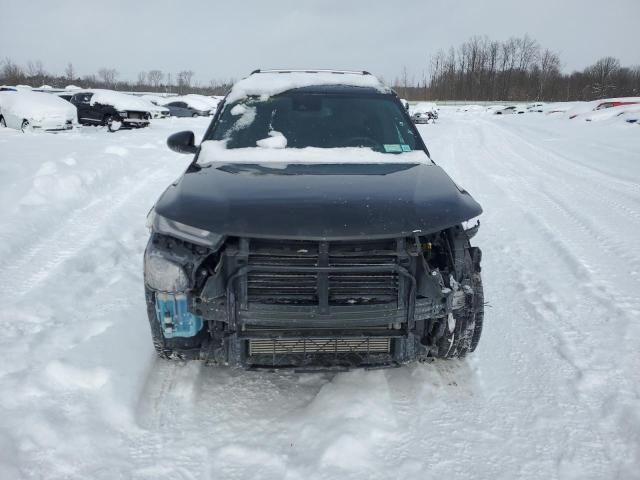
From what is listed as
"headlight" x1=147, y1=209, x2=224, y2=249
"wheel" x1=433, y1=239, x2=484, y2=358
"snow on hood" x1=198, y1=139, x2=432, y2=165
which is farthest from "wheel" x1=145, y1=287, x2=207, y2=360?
"wheel" x1=433, y1=239, x2=484, y2=358

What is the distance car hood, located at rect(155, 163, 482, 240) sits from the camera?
7.44 feet

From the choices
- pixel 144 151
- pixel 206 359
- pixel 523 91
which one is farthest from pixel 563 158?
pixel 523 91

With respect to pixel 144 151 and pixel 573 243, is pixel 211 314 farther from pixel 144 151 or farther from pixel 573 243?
pixel 144 151

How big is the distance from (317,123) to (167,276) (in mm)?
1886

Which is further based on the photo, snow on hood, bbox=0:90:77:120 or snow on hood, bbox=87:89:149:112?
snow on hood, bbox=87:89:149:112

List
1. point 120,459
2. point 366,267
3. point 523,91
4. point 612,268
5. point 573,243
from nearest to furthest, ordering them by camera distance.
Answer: point 120,459 < point 366,267 < point 612,268 < point 573,243 < point 523,91

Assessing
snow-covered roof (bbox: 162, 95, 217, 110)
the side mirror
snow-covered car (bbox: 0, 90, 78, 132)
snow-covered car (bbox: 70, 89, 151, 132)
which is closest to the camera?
the side mirror

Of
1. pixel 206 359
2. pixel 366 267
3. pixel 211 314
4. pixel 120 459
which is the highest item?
pixel 366 267

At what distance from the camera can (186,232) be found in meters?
2.39

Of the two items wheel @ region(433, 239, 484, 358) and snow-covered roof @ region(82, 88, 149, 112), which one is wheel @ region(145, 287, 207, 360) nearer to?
wheel @ region(433, 239, 484, 358)

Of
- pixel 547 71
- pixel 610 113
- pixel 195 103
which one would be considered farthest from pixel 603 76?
pixel 195 103

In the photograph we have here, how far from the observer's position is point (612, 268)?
4.43m

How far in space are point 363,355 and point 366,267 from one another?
0.51 m

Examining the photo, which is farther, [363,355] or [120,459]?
[363,355]
